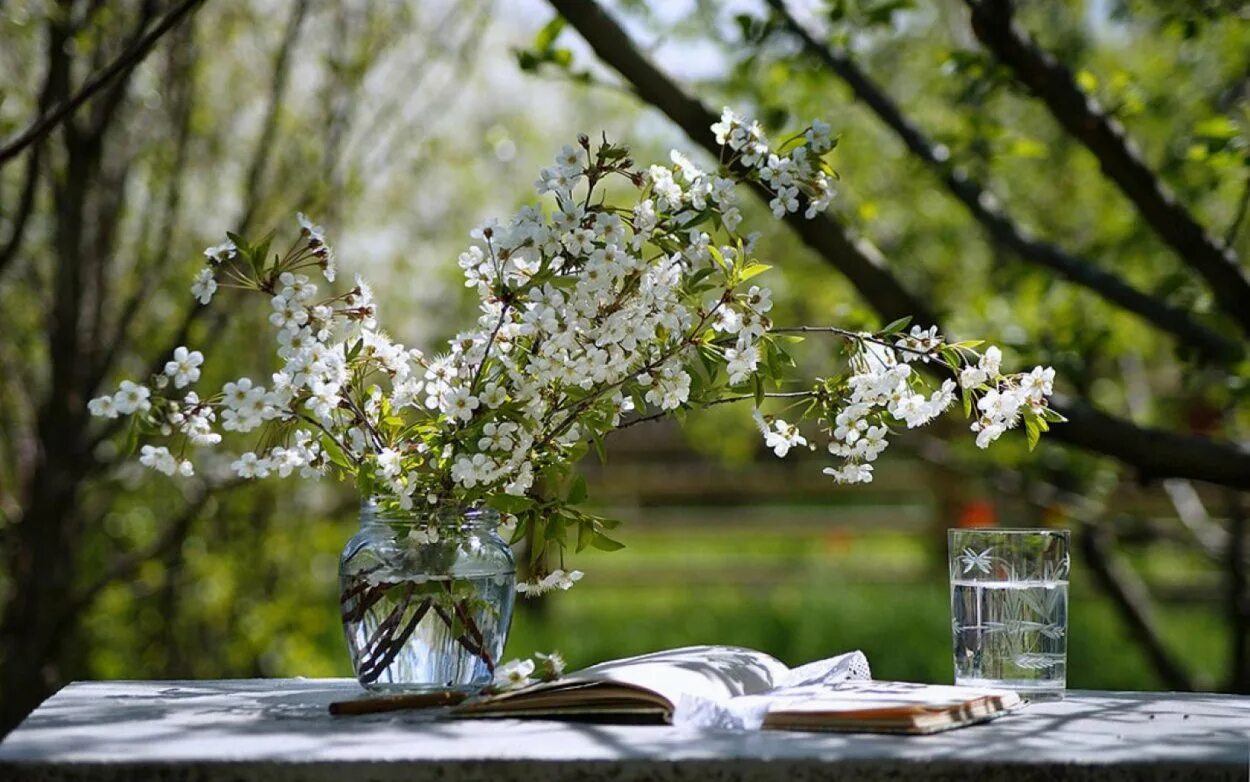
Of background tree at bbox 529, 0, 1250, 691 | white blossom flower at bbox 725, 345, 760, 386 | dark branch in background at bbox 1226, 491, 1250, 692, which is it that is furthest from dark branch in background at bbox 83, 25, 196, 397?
dark branch in background at bbox 1226, 491, 1250, 692

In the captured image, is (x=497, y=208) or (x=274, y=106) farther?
(x=497, y=208)

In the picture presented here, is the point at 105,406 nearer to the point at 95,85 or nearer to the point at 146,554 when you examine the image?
the point at 95,85

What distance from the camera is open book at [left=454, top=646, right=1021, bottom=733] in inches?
60.6

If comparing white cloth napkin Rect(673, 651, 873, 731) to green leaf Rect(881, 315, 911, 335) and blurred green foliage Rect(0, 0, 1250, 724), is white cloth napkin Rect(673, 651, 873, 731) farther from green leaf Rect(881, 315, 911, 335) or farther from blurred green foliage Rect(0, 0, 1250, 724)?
blurred green foliage Rect(0, 0, 1250, 724)

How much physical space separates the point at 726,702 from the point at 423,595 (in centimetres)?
37

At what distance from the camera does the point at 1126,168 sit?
2.83 metres

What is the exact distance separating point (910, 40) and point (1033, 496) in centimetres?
192

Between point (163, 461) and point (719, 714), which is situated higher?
point (163, 461)

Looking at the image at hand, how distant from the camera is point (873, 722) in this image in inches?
60.1

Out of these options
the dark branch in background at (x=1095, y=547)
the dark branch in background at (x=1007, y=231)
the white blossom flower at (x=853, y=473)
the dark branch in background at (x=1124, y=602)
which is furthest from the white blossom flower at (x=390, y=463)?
the dark branch in background at (x=1124, y=602)

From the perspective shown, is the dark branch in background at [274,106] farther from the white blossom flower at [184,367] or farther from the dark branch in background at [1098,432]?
the white blossom flower at [184,367]

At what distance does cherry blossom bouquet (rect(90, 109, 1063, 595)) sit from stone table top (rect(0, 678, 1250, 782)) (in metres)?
0.28

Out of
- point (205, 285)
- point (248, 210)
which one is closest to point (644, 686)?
point (205, 285)

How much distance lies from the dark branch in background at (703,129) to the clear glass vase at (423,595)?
2.84 ft
